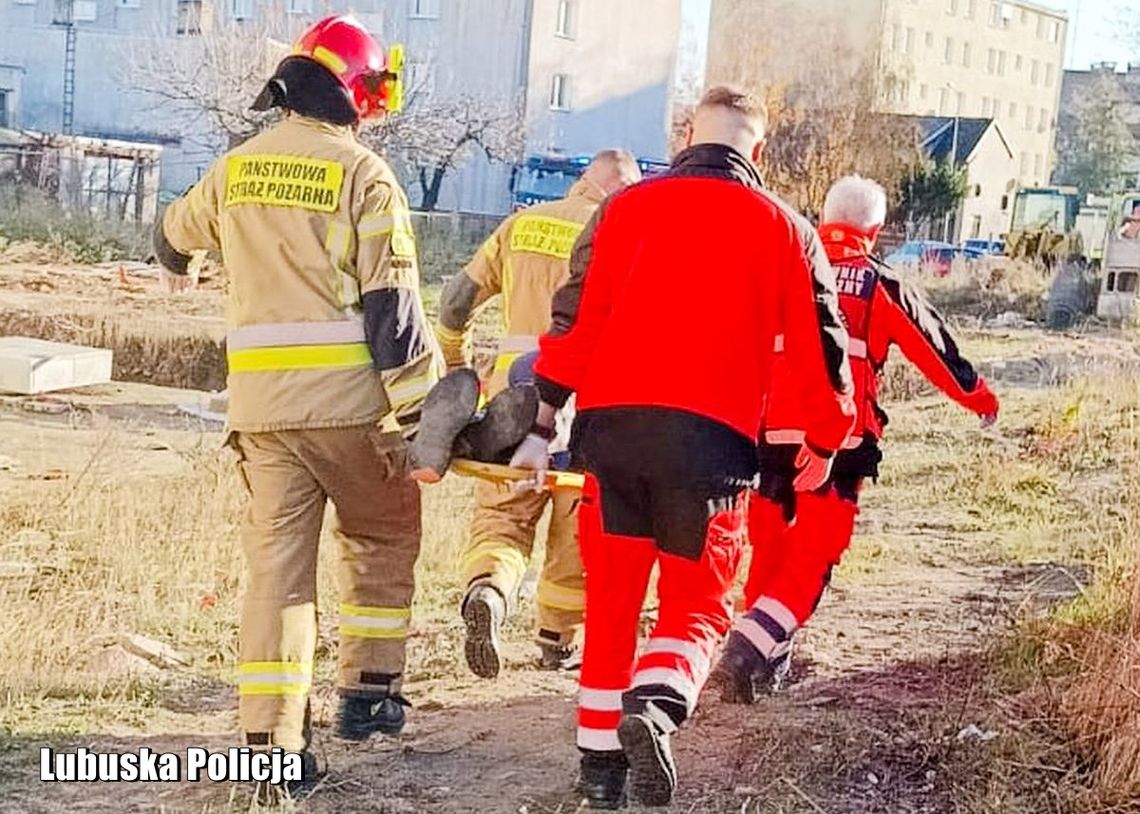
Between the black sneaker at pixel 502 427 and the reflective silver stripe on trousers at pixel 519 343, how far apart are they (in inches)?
42.4

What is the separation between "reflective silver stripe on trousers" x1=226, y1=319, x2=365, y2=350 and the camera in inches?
140

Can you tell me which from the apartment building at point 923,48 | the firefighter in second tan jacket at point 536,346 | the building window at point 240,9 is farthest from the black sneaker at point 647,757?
the building window at point 240,9

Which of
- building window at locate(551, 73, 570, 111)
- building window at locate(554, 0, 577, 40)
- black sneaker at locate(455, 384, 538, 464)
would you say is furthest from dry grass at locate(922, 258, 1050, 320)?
black sneaker at locate(455, 384, 538, 464)

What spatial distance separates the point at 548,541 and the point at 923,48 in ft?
57.6

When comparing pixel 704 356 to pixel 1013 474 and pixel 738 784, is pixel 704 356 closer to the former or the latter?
pixel 738 784

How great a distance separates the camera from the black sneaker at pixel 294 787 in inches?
133

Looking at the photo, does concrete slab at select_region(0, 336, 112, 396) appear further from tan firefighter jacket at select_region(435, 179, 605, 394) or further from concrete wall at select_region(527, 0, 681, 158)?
tan firefighter jacket at select_region(435, 179, 605, 394)

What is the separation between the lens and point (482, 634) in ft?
13.6

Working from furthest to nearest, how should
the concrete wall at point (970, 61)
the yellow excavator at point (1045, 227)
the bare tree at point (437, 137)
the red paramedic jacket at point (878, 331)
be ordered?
the yellow excavator at point (1045, 227), the concrete wall at point (970, 61), the bare tree at point (437, 137), the red paramedic jacket at point (878, 331)

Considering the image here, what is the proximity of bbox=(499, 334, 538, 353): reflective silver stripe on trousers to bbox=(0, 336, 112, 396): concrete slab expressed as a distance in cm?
860

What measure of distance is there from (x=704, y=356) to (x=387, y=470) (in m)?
0.83

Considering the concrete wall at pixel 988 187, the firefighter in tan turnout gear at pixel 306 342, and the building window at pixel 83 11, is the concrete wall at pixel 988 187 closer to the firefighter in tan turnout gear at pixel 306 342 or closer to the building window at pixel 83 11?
the building window at pixel 83 11

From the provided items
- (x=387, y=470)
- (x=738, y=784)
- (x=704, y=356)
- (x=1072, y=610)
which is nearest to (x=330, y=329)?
(x=387, y=470)

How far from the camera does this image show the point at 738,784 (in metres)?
3.65
